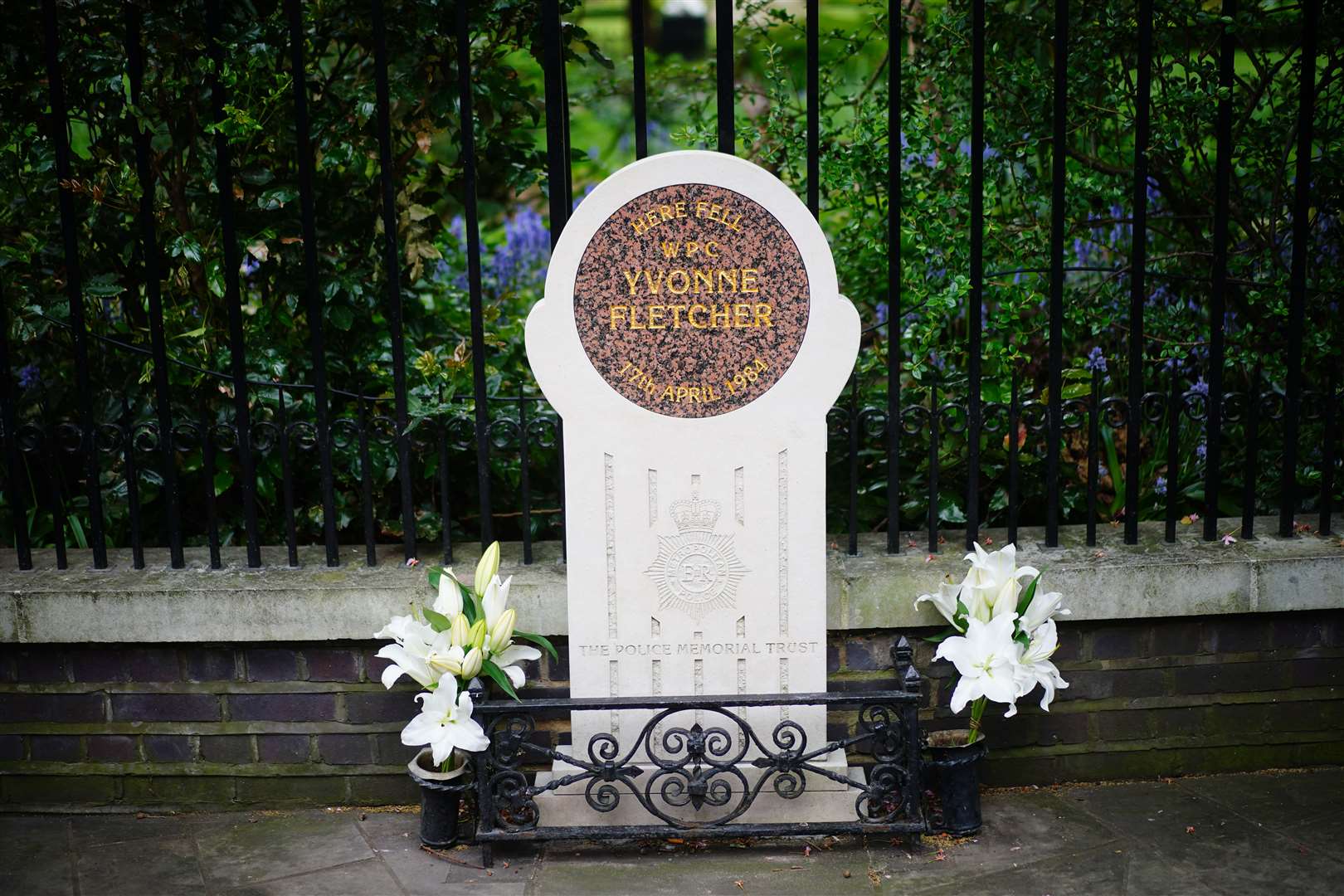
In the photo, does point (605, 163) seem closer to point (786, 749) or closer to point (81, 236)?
point (81, 236)

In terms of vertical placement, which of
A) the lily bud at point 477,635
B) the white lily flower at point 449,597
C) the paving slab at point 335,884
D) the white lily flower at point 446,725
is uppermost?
the white lily flower at point 449,597

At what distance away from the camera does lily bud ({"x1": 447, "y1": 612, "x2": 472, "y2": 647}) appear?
315cm

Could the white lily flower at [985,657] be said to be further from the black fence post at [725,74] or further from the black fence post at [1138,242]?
the black fence post at [725,74]

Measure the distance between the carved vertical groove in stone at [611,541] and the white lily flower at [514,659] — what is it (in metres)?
0.23

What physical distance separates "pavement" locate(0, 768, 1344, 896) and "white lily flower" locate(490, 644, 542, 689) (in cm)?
51

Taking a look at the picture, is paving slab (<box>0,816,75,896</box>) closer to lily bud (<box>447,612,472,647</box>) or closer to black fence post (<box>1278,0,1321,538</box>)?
→ lily bud (<box>447,612,472,647</box>)

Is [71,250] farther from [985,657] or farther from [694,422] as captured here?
[985,657]

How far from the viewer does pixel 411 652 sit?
10.4ft

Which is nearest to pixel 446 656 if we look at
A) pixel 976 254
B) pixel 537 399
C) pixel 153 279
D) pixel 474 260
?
pixel 537 399

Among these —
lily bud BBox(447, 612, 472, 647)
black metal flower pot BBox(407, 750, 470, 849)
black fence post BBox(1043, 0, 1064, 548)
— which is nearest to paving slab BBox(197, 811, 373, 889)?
black metal flower pot BBox(407, 750, 470, 849)

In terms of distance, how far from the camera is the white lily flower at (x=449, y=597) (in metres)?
3.19

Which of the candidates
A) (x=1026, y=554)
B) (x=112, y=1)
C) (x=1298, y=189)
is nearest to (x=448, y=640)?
(x=1026, y=554)

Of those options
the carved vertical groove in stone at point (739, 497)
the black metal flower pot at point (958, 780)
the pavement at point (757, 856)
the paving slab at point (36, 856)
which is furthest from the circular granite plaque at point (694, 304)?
the paving slab at point (36, 856)

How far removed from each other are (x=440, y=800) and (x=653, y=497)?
1088 mm
